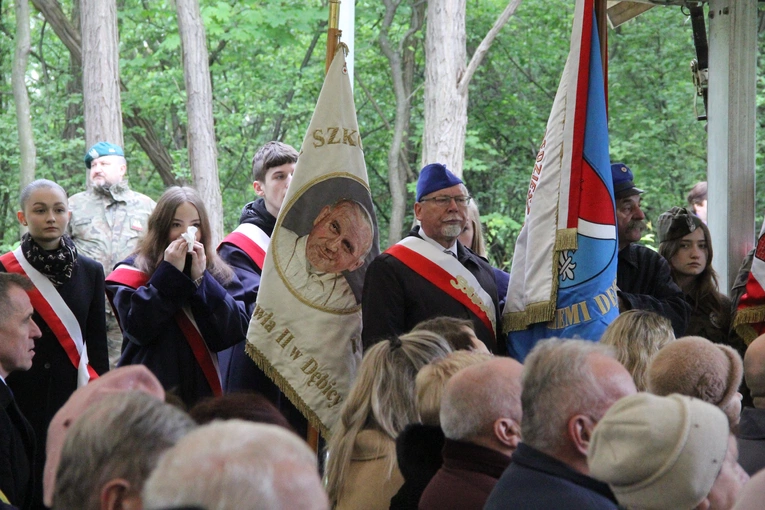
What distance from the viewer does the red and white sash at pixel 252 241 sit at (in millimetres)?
5172

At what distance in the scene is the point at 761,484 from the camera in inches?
61.4

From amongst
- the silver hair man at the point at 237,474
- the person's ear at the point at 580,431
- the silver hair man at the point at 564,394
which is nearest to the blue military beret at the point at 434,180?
the silver hair man at the point at 564,394

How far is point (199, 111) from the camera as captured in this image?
11.9 metres

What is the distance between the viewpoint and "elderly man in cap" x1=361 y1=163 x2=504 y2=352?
4539mm

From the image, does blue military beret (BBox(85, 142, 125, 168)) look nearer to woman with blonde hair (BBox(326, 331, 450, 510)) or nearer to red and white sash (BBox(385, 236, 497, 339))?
red and white sash (BBox(385, 236, 497, 339))

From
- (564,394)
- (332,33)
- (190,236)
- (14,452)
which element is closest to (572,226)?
(332,33)

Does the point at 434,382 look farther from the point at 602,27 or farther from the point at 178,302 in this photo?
the point at 602,27

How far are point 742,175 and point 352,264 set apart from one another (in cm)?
272

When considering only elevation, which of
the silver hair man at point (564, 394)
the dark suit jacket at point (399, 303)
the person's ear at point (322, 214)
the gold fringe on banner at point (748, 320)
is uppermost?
the person's ear at point (322, 214)

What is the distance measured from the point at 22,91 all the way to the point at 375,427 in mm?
12878

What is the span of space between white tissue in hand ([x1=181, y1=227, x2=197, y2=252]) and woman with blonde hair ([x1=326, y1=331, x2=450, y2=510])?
64.8 inches

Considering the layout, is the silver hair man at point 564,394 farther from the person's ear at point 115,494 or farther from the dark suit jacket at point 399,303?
the dark suit jacket at point 399,303

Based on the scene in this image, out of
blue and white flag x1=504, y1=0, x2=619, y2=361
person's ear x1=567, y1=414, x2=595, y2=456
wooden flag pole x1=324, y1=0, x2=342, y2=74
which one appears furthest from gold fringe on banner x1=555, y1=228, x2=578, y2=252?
person's ear x1=567, y1=414, x2=595, y2=456

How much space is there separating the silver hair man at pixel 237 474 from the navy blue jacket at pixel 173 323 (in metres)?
3.13
